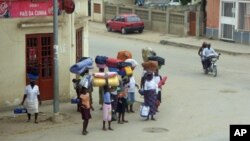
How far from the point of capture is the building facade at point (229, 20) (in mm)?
37125

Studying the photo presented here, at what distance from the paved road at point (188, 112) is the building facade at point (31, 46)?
6.44ft

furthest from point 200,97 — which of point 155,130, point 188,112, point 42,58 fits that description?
point 42,58

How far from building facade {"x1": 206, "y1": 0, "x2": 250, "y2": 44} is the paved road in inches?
267

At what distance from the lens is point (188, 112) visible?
19031 millimetres

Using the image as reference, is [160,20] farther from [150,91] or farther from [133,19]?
[150,91]

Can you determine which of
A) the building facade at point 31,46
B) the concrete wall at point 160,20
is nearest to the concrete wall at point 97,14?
the concrete wall at point 160,20

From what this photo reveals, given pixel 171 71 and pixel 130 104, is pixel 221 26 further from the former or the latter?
pixel 130 104

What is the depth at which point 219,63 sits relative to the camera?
3066 cm

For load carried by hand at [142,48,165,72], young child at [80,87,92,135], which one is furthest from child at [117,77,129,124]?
young child at [80,87,92,135]

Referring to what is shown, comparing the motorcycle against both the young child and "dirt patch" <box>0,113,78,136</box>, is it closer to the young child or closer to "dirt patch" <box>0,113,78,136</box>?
"dirt patch" <box>0,113,78,136</box>

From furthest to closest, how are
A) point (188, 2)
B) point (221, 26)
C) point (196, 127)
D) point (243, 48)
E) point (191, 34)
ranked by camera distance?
point (188, 2)
point (191, 34)
point (221, 26)
point (243, 48)
point (196, 127)

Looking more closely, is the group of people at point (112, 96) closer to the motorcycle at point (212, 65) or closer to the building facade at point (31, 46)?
the building facade at point (31, 46)

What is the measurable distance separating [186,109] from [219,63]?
1164 cm

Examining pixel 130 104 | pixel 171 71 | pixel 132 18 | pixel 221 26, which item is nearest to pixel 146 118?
pixel 130 104
